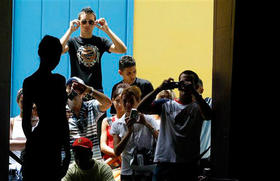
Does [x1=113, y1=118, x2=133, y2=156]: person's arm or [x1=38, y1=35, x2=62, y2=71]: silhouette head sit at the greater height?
[x1=38, y1=35, x2=62, y2=71]: silhouette head

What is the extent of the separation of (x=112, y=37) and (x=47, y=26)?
1.80m

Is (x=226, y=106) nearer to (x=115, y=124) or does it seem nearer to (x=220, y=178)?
(x=220, y=178)

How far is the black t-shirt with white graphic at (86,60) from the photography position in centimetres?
634

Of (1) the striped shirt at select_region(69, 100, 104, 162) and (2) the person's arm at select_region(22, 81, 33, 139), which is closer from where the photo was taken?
(2) the person's arm at select_region(22, 81, 33, 139)

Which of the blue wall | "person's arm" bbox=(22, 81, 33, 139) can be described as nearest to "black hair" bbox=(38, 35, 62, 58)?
"person's arm" bbox=(22, 81, 33, 139)

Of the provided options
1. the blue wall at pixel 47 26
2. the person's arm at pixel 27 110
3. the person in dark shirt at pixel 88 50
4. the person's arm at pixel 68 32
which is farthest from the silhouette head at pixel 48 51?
the blue wall at pixel 47 26

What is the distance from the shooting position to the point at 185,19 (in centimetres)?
794

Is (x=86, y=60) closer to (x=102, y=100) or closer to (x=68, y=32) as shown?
(x=68, y=32)

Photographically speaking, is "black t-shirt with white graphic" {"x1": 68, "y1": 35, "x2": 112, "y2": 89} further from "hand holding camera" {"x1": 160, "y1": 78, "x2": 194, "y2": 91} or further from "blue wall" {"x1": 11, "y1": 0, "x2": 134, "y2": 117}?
"hand holding camera" {"x1": 160, "y1": 78, "x2": 194, "y2": 91}

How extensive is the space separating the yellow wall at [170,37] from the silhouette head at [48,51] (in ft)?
12.5

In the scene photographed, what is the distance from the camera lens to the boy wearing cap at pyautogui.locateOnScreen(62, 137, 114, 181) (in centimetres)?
514

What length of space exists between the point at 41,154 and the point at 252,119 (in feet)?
5.61


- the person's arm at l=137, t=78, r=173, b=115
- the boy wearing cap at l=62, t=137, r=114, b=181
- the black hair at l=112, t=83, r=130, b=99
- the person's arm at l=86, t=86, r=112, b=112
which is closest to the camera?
the person's arm at l=137, t=78, r=173, b=115

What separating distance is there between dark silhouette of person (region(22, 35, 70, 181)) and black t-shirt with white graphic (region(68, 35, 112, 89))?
223cm
